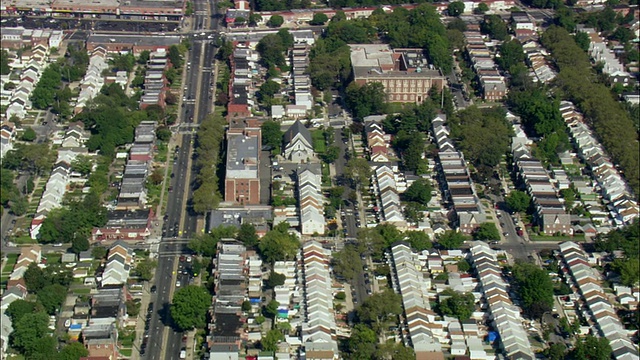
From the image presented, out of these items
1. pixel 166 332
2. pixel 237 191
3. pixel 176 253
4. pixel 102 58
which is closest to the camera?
pixel 166 332

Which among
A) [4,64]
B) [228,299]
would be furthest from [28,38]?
[228,299]

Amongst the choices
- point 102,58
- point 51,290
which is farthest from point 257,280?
point 102,58

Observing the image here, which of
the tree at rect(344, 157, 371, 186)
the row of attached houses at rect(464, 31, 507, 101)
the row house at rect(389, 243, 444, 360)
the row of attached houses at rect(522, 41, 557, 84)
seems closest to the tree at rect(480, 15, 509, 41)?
the row of attached houses at rect(464, 31, 507, 101)

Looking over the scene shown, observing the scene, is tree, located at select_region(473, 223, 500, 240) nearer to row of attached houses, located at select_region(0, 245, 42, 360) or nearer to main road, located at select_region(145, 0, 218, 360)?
main road, located at select_region(145, 0, 218, 360)

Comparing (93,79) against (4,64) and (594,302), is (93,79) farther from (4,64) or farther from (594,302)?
(594,302)

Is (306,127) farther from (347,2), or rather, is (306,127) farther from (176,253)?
(347,2)

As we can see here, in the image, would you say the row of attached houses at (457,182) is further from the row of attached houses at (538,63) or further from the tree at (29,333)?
the tree at (29,333)

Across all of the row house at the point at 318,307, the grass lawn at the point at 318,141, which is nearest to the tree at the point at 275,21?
→ the grass lawn at the point at 318,141

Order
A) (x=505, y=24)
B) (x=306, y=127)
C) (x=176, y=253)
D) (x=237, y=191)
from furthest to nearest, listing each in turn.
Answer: (x=505, y=24), (x=306, y=127), (x=237, y=191), (x=176, y=253)
